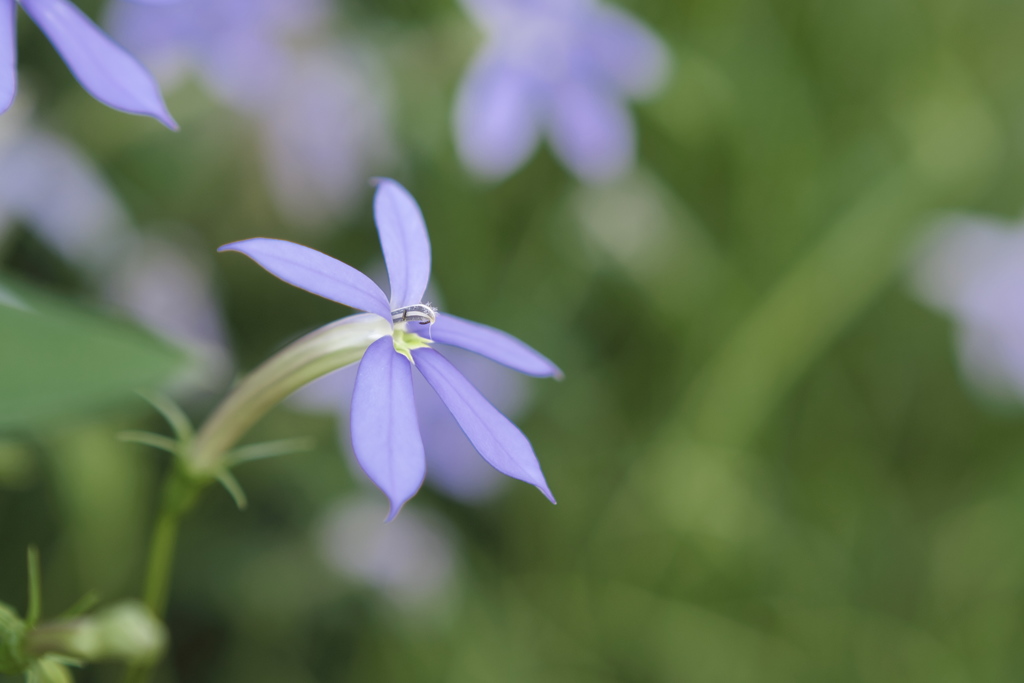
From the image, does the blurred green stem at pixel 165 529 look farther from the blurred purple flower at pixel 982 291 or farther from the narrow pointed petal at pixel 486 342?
the blurred purple flower at pixel 982 291

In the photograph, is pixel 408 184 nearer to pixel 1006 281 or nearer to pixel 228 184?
A: pixel 228 184

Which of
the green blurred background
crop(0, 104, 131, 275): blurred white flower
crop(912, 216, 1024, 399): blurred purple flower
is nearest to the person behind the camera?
crop(0, 104, 131, 275): blurred white flower

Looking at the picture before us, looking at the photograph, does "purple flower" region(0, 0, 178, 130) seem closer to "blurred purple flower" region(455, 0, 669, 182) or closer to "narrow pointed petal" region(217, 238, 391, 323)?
"narrow pointed petal" region(217, 238, 391, 323)

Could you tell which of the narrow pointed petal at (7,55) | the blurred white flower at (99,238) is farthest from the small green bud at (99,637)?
the blurred white flower at (99,238)

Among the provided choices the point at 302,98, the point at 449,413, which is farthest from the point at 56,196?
the point at 449,413

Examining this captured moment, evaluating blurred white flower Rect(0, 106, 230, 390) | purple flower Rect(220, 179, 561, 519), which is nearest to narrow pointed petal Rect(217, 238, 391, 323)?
purple flower Rect(220, 179, 561, 519)

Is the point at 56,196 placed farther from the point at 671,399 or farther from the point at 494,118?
the point at 671,399
